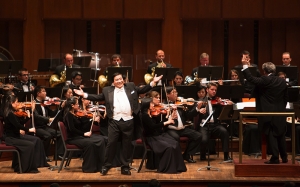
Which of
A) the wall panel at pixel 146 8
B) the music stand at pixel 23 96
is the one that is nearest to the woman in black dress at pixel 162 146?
the music stand at pixel 23 96

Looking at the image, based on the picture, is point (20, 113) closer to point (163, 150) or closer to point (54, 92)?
point (54, 92)

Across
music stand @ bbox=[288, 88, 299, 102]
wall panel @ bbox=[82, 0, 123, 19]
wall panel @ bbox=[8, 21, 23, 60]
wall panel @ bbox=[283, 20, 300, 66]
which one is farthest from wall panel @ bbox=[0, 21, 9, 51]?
music stand @ bbox=[288, 88, 299, 102]

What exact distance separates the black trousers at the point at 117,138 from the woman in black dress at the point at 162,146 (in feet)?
1.03

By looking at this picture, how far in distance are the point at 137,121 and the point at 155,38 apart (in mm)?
5403

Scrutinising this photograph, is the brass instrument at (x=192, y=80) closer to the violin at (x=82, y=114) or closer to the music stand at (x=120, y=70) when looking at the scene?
the music stand at (x=120, y=70)

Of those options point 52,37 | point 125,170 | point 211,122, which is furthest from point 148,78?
point 52,37

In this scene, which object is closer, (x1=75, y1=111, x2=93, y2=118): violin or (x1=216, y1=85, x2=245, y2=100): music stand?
(x1=75, y1=111, x2=93, y2=118): violin

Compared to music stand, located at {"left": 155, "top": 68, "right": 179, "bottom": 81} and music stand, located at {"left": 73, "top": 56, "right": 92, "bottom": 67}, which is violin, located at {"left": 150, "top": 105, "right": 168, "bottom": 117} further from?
music stand, located at {"left": 73, "top": 56, "right": 92, "bottom": 67}

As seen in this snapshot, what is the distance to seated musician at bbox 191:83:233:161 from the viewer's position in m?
9.93

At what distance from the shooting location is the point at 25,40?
13758mm

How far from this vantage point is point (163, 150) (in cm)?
920

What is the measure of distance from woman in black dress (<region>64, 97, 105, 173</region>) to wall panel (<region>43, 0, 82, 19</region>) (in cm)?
480

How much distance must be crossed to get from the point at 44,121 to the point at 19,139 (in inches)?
A: 30.2

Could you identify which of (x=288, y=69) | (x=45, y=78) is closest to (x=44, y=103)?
(x=45, y=78)
